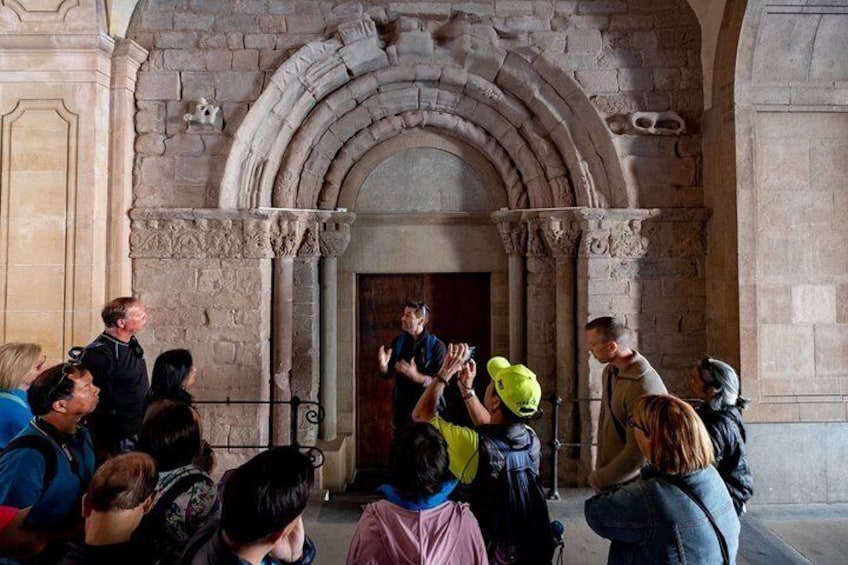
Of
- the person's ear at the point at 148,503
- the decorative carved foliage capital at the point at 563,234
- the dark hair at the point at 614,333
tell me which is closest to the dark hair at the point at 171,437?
the person's ear at the point at 148,503

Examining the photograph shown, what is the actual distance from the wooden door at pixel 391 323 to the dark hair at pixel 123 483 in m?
3.93

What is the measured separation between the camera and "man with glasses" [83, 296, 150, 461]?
2.87 meters

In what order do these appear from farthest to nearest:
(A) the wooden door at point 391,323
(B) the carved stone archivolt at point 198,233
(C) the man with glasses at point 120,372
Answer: (A) the wooden door at point 391,323 < (B) the carved stone archivolt at point 198,233 < (C) the man with glasses at point 120,372

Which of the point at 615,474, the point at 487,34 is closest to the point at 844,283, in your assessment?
the point at 615,474

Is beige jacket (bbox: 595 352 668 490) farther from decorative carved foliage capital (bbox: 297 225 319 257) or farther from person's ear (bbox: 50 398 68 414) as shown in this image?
decorative carved foliage capital (bbox: 297 225 319 257)

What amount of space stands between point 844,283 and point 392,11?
437cm

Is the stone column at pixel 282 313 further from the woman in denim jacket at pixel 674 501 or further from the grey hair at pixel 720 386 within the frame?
the woman in denim jacket at pixel 674 501

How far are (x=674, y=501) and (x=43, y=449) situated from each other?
2066 mm

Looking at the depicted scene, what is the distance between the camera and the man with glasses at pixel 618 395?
2.44 m

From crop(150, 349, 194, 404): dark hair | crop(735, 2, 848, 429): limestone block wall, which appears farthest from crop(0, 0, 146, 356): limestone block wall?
crop(735, 2, 848, 429): limestone block wall

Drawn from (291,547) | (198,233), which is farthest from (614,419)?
(198,233)

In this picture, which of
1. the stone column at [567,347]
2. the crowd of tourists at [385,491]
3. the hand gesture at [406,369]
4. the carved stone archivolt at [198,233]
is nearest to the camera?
the crowd of tourists at [385,491]

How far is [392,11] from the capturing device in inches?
186

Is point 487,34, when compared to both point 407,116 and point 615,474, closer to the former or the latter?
point 407,116
